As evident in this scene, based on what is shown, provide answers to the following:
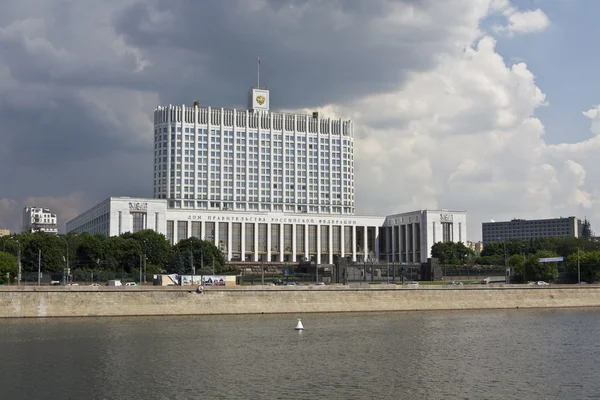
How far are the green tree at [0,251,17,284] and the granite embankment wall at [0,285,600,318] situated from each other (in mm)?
29541

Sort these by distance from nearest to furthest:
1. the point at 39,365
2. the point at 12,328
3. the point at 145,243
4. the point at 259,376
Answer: the point at 259,376, the point at 39,365, the point at 12,328, the point at 145,243

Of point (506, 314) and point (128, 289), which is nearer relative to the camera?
point (128, 289)

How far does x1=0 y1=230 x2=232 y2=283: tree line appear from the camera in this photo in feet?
442

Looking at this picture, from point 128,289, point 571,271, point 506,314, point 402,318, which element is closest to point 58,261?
point 128,289

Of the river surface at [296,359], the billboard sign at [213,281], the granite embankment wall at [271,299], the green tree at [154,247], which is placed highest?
the green tree at [154,247]

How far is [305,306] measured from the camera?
102 metres

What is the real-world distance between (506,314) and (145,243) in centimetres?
8068

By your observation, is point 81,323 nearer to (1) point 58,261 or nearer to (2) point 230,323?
(2) point 230,323

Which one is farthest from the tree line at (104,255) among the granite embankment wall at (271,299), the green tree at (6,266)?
the granite embankment wall at (271,299)

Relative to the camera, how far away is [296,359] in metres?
57.0

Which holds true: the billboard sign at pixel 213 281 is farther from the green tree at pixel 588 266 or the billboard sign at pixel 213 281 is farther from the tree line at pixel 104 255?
the green tree at pixel 588 266

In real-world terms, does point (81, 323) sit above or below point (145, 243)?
below

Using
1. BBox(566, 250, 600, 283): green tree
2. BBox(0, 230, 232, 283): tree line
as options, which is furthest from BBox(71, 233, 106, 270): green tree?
BBox(566, 250, 600, 283): green tree

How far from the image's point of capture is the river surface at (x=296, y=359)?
45.2 meters
